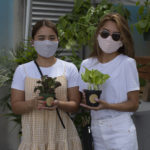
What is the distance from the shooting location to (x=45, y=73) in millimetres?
2811

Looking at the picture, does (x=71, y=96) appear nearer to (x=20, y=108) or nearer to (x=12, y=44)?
(x=20, y=108)

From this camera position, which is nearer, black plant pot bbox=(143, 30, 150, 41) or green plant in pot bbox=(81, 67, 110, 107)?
green plant in pot bbox=(81, 67, 110, 107)

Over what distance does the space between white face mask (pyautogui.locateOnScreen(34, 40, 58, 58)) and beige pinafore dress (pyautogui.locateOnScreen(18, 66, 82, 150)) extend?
23cm

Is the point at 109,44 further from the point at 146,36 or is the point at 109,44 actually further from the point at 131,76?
the point at 146,36

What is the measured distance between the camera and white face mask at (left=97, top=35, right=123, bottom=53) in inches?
104

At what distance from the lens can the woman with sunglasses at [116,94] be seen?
257cm

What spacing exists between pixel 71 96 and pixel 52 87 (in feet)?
0.88

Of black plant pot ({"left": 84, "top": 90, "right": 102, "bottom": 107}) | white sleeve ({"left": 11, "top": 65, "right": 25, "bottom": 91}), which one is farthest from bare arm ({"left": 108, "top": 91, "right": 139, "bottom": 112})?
white sleeve ({"left": 11, "top": 65, "right": 25, "bottom": 91})

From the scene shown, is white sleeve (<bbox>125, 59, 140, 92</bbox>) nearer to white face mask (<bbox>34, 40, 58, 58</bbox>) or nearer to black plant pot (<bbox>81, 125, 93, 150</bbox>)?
black plant pot (<bbox>81, 125, 93, 150</bbox>)

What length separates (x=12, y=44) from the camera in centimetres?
438

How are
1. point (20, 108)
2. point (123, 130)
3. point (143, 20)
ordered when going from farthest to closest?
point (143, 20), point (20, 108), point (123, 130)

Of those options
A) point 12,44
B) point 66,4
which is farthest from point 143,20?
point 12,44

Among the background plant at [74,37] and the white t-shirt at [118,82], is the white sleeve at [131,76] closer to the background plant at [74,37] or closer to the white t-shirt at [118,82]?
the white t-shirt at [118,82]

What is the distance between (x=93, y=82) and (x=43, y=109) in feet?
1.54
